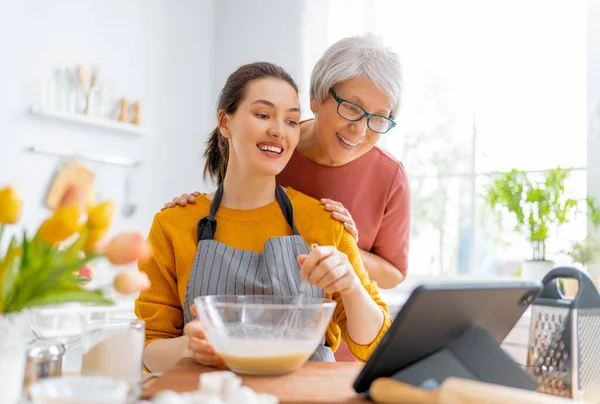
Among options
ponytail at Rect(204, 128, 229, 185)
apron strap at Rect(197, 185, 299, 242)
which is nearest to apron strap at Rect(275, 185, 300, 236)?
apron strap at Rect(197, 185, 299, 242)

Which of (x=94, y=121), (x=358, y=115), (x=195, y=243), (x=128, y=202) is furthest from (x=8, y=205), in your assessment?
(x=128, y=202)

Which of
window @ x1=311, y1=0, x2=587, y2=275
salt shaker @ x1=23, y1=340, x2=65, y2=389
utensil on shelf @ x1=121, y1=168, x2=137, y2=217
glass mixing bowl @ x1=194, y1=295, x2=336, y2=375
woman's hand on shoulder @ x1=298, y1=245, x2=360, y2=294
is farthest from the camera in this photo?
utensil on shelf @ x1=121, y1=168, x2=137, y2=217

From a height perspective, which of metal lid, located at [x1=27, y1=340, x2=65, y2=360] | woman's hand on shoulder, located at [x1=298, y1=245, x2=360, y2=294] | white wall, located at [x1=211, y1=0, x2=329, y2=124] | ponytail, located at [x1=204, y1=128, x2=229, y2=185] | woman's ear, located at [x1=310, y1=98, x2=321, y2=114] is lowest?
metal lid, located at [x1=27, y1=340, x2=65, y2=360]

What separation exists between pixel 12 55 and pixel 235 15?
1.65 meters

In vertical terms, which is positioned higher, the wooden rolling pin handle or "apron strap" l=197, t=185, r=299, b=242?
"apron strap" l=197, t=185, r=299, b=242

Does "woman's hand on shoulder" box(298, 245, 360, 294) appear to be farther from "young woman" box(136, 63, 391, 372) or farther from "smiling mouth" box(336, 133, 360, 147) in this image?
"smiling mouth" box(336, 133, 360, 147)

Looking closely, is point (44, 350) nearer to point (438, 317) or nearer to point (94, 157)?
point (438, 317)

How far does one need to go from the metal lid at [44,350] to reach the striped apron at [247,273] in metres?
0.50

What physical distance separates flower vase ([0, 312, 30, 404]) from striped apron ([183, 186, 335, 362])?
62 centimetres

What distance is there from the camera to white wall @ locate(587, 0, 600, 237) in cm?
339

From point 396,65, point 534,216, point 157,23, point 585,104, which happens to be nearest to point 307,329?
point 396,65

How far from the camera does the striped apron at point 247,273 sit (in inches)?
57.1

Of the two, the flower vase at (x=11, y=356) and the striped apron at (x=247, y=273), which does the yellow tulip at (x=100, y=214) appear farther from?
the striped apron at (x=247, y=273)

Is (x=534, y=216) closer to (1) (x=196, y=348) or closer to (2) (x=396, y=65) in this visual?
(2) (x=396, y=65)
